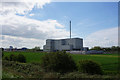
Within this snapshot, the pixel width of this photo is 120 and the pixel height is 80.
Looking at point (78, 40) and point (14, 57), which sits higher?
point (78, 40)

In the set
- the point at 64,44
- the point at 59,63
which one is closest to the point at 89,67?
the point at 59,63

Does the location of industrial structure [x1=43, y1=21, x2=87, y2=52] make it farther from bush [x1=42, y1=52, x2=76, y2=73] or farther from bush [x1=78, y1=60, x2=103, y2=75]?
bush [x1=78, y1=60, x2=103, y2=75]

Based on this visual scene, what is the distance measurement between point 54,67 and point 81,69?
6.95ft

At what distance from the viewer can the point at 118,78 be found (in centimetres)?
736

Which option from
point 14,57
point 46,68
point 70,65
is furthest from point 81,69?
point 14,57

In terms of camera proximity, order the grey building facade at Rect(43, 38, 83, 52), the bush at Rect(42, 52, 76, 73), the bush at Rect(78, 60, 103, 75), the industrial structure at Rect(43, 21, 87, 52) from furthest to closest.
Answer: the grey building facade at Rect(43, 38, 83, 52) < the industrial structure at Rect(43, 21, 87, 52) < the bush at Rect(42, 52, 76, 73) < the bush at Rect(78, 60, 103, 75)

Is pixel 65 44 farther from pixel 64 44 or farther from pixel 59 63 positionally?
pixel 59 63

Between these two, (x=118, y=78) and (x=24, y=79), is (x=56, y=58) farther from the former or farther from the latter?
(x=118, y=78)

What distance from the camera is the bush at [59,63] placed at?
1102 cm

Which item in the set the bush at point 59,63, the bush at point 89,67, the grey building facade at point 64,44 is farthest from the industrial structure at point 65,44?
the bush at point 89,67

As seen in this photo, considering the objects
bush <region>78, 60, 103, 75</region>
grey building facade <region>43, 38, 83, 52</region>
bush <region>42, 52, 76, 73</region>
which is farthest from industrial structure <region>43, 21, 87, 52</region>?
bush <region>78, 60, 103, 75</region>

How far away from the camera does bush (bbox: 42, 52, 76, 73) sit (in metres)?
11.0

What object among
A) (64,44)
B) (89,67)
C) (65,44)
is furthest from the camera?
(64,44)

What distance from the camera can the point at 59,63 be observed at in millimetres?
11008
